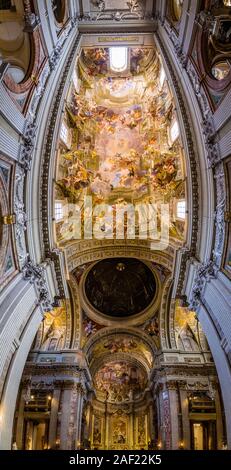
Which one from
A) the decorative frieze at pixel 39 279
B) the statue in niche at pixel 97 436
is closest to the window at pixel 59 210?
the decorative frieze at pixel 39 279

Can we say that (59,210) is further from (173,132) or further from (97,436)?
(97,436)

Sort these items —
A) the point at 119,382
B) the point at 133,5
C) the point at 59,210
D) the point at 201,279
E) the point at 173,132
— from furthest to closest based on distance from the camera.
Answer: the point at 119,382, the point at 173,132, the point at 59,210, the point at 133,5, the point at 201,279

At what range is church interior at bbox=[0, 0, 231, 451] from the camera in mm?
10812

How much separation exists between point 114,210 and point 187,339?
11476mm

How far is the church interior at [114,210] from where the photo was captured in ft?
35.5

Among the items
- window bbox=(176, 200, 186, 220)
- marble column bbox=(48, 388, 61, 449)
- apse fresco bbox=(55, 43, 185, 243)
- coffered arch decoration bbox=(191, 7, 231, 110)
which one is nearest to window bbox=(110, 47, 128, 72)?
apse fresco bbox=(55, 43, 185, 243)

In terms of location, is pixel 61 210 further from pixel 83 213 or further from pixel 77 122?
pixel 77 122

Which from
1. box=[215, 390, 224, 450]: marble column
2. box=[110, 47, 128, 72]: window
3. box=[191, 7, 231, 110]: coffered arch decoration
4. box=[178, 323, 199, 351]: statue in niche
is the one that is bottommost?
box=[215, 390, 224, 450]: marble column

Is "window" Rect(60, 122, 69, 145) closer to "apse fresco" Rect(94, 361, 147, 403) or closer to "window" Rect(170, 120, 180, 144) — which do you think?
"window" Rect(170, 120, 180, 144)

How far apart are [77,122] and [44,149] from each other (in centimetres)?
540

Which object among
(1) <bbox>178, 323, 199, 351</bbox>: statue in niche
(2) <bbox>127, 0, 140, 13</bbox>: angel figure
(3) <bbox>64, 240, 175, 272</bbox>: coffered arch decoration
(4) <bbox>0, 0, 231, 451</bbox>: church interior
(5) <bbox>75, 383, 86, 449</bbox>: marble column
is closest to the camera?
(4) <bbox>0, 0, 231, 451</bbox>: church interior

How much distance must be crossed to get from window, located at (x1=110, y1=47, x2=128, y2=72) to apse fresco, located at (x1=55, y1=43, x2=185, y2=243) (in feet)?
0.74

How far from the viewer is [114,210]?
19188 millimetres

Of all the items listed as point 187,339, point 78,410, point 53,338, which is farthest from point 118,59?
point 78,410
